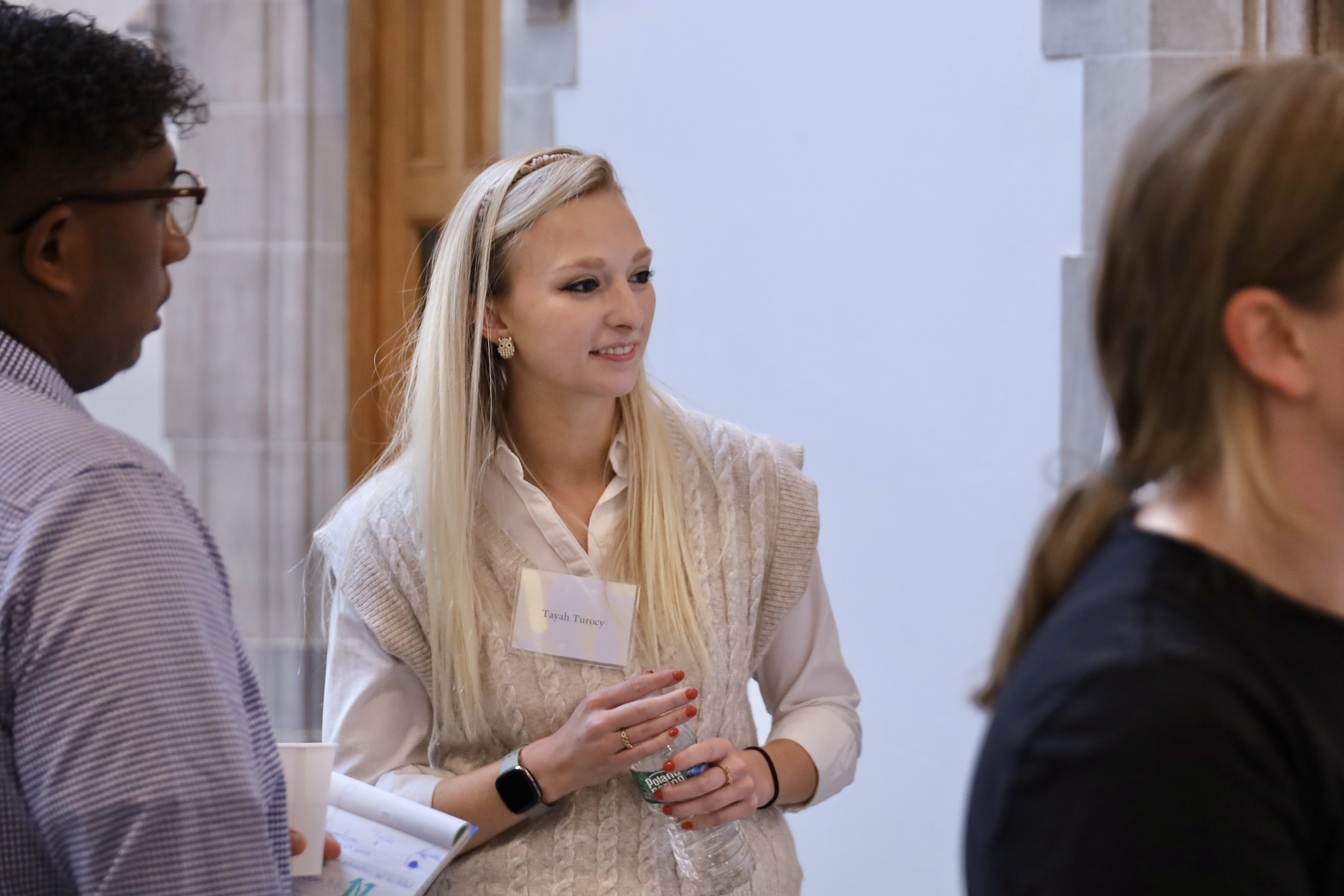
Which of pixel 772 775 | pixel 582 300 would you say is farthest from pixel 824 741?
pixel 582 300

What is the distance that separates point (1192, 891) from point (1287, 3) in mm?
2098

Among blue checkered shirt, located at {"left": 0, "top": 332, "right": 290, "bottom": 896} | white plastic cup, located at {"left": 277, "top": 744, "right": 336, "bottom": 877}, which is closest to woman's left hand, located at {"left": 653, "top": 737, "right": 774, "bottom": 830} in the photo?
white plastic cup, located at {"left": 277, "top": 744, "right": 336, "bottom": 877}

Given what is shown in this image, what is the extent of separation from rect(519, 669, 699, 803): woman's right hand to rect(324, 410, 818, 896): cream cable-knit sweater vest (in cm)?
9

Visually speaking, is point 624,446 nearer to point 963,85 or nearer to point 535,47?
point 963,85

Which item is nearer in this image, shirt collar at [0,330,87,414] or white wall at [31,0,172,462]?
shirt collar at [0,330,87,414]

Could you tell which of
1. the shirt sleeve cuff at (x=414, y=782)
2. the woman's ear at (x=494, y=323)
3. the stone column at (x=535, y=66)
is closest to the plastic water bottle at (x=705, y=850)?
the shirt sleeve cuff at (x=414, y=782)

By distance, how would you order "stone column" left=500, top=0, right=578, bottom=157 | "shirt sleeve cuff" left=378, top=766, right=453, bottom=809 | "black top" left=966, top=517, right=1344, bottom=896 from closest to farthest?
"black top" left=966, top=517, right=1344, bottom=896 < "shirt sleeve cuff" left=378, top=766, right=453, bottom=809 < "stone column" left=500, top=0, right=578, bottom=157

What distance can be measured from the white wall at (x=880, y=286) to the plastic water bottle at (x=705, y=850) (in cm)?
101

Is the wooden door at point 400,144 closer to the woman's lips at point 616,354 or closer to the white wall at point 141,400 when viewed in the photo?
the white wall at point 141,400

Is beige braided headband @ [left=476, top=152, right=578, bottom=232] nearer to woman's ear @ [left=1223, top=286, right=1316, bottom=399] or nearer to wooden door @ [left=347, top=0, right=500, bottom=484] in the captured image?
woman's ear @ [left=1223, top=286, right=1316, bottom=399]

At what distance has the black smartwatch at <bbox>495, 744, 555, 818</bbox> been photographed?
1511mm

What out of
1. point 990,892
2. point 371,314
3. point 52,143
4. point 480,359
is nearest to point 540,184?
point 480,359

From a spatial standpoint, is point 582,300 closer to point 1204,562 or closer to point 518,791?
point 518,791

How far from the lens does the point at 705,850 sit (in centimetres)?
157
